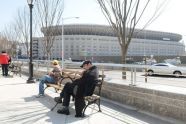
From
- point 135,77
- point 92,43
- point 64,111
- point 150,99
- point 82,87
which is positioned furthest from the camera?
point 92,43

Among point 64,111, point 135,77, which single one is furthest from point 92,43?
point 64,111

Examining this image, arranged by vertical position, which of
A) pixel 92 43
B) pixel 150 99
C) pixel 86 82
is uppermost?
pixel 92 43

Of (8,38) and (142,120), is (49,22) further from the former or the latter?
(8,38)

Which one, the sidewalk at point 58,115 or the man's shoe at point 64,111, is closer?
the sidewalk at point 58,115

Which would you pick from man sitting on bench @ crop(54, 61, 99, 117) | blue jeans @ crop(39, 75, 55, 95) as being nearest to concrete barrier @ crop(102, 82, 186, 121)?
man sitting on bench @ crop(54, 61, 99, 117)

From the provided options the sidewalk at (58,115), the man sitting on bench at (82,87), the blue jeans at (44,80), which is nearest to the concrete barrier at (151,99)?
the sidewalk at (58,115)

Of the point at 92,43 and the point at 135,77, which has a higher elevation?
the point at 92,43

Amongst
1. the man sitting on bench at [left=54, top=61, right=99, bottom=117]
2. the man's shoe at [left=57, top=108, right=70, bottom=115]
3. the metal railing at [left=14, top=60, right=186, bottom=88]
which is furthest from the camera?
the metal railing at [left=14, top=60, right=186, bottom=88]

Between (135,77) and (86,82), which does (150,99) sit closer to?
(135,77)

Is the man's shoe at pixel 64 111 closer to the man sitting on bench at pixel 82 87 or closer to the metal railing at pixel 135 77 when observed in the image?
the man sitting on bench at pixel 82 87

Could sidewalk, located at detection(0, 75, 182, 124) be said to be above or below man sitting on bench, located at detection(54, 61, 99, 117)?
below

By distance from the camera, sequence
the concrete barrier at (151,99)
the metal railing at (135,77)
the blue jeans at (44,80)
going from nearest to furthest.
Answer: the concrete barrier at (151,99)
the metal railing at (135,77)
the blue jeans at (44,80)

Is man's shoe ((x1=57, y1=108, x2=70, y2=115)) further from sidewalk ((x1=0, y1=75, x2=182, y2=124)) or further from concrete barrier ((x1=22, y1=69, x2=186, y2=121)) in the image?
concrete barrier ((x1=22, y1=69, x2=186, y2=121))

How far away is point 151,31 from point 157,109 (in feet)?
418
